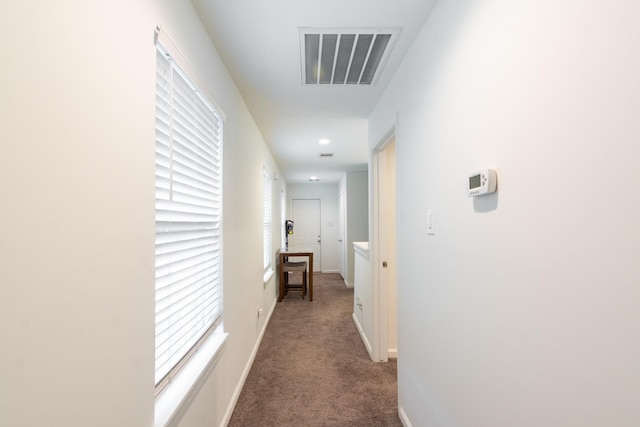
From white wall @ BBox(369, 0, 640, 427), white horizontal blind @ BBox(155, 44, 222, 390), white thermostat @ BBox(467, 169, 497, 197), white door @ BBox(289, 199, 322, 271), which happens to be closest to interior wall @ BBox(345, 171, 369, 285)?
white door @ BBox(289, 199, 322, 271)

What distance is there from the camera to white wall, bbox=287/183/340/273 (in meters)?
8.00

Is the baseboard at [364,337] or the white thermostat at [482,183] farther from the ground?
the white thermostat at [482,183]

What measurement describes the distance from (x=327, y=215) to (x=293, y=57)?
6.24m

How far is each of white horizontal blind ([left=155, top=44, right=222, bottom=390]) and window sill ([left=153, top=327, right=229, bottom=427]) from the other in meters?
0.05

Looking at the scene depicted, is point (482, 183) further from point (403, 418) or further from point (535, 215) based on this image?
point (403, 418)

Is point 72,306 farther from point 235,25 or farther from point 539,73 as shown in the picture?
point 235,25

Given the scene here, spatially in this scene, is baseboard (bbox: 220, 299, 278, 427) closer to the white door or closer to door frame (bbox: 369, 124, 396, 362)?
door frame (bbox: 369, 124, 396, 362)

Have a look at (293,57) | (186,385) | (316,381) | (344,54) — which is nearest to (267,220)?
(316,381)

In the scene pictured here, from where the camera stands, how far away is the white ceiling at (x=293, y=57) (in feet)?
4.82

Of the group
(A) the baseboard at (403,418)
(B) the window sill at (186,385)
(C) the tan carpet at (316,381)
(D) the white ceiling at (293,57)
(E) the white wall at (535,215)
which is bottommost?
(C) the tan carpet at (316,381)

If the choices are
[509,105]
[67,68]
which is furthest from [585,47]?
[67,68]

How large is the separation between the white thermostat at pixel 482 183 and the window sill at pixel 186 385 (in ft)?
4.57

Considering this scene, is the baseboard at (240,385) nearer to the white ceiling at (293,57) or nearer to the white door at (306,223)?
the white ceiling at (293,57)

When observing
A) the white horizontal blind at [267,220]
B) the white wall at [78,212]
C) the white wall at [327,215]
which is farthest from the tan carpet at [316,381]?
the white wall at [327,215]
